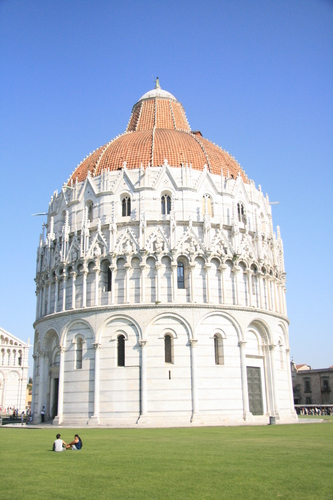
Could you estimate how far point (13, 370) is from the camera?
9325 cm

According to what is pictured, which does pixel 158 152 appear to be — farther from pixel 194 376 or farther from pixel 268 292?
pixel 194 376

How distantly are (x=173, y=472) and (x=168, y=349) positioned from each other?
24.9 m

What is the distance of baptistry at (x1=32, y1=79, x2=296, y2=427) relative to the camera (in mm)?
37156

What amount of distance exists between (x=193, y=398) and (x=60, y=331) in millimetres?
11920

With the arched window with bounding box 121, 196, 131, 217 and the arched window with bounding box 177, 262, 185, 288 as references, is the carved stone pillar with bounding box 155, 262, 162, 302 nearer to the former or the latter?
the arched window with bounding box 177, 262, 185, 288

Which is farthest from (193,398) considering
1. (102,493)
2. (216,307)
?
(102,493)

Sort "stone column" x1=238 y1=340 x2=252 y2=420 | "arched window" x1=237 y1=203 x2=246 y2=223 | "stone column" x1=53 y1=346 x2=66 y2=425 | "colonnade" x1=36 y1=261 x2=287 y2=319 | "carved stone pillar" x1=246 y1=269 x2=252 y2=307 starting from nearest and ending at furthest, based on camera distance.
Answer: "stone column" x1=238 y1=340 x2=252 y2=420 → "colonnade" x1=36 y1=261 x2=287 y2=319 → "stone column" x1=53 y1=346 x2=66 y2=425 → "carved stone pillar" x1=246 y1=269 x2=252 y2=307 → "arched window" x1=237 y1=203 x2=246 y2=223

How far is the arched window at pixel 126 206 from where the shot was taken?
42.2m

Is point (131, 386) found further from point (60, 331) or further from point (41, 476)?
point (41, 476)

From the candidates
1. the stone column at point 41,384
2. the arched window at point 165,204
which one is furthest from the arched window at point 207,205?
the stone column at point 41,384

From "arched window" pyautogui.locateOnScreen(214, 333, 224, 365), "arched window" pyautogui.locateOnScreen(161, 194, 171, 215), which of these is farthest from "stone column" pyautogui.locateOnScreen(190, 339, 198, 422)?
"arched window" pyautogui.locateOnScreen(161, 194, 171, 215)

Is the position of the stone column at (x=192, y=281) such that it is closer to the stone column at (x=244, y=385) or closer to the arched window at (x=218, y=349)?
the arched window at (x=218, y=349)

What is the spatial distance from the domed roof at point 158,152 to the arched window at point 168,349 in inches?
575

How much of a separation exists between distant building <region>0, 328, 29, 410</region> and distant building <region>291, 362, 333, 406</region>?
47.4m
